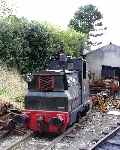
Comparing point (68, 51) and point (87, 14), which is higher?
point (87, 14)

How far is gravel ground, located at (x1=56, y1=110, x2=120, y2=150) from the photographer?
41.4ft

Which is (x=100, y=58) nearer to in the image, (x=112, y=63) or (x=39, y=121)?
(x=112, y=63)

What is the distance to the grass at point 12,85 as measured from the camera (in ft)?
65.3

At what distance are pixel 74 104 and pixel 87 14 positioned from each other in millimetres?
37971

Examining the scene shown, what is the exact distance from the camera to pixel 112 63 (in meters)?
32.7

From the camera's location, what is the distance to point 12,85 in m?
21.6

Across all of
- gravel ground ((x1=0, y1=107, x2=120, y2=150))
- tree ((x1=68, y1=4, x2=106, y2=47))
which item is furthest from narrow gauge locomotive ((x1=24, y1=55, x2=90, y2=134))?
tree ((x1=68, y1=4, x2=106, y2=47))

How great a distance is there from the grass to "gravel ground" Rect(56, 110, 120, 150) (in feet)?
12.3

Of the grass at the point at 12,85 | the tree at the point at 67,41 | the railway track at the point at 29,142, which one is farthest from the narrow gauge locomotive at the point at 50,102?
the tree at the point at 67,41

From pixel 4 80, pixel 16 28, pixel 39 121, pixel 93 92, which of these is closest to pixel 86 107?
pixel 39 121

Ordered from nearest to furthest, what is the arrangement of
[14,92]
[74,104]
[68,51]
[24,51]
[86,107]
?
[74,104], [86,107], [14,92], [24,51], [68,51]

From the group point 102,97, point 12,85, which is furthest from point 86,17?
point 12,85

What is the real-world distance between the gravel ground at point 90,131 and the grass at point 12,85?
12.3 ft

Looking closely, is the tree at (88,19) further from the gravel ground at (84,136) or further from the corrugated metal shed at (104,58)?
the gravel ground at (84,136)
